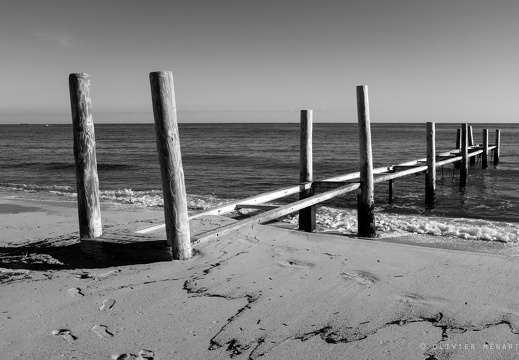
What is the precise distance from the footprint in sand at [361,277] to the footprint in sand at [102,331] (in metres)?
2.24

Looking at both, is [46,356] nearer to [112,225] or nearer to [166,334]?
[166,334]

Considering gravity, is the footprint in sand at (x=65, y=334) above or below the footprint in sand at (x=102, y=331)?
above

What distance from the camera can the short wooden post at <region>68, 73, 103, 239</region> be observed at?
4.40m

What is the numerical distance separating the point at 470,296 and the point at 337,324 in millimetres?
1363

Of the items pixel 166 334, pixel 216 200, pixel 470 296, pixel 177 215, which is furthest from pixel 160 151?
pixel 216 200

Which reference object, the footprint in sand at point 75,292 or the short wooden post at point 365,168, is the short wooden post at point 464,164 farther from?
the footprint in sand at point 75,292

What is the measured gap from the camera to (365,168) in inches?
305

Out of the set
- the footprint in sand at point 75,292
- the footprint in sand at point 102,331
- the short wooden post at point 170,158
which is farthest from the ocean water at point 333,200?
the footprint in sand at point 102,331

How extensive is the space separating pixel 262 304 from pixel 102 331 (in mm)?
1240

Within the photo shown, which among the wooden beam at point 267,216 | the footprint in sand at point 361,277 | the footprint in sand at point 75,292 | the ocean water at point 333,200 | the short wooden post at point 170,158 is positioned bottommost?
the ocean water at point 333,200

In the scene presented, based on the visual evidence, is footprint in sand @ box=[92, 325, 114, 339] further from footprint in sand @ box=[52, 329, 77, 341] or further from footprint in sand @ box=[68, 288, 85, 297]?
footprint in sand @ box=[68, 288, 85, 297]

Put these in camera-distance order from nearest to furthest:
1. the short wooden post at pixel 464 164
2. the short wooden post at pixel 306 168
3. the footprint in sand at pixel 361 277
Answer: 1. the footprint in sand at pixel 361 277
2. the short wooden post at pixel 306 168
3. the short wooden post at pixel 464 164

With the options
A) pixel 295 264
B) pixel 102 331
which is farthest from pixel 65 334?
pixel 295 264

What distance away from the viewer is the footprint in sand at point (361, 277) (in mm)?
4152
